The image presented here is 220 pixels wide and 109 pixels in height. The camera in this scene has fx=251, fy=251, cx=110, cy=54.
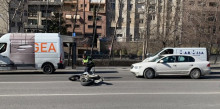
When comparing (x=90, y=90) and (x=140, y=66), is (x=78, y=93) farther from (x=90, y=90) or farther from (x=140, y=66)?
(x=140, y=66)

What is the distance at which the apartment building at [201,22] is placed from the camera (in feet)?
103

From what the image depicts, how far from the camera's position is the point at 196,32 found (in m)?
31.5

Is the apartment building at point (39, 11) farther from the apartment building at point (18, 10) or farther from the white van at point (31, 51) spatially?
the white van at point (31, 51)

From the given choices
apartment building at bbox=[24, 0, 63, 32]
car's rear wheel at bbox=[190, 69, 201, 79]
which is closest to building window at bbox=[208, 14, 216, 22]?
car's rear wheel at bbox=[190, 69, 201, 79]

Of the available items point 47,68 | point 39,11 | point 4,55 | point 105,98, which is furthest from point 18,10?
point 105,98

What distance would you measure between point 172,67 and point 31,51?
369 inches

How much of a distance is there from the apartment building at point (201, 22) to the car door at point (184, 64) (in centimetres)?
1761

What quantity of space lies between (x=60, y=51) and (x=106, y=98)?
9.34 meters

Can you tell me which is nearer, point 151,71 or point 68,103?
point 68,103

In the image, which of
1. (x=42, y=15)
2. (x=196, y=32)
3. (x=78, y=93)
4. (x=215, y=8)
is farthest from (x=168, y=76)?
(x=42, y=15)

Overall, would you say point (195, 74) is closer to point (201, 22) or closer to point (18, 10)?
point (201, 22)

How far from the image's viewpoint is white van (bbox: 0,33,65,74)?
16.8m

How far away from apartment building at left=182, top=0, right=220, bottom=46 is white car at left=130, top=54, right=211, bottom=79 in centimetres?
1753

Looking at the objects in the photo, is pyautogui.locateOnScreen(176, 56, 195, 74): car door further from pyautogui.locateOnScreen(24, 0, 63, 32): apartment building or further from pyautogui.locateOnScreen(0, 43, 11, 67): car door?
pyautogui.locateOnScreen(24, 0, 63, 32): apartment building
